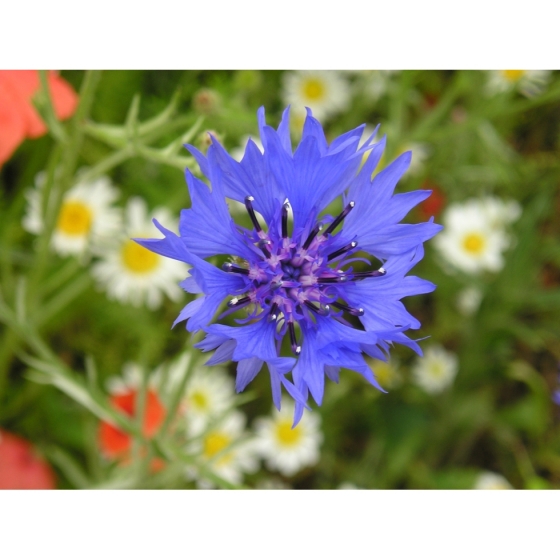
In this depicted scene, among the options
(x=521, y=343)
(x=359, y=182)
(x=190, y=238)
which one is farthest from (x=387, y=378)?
(x=190, y=238)

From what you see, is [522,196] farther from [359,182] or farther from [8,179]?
[8,179]

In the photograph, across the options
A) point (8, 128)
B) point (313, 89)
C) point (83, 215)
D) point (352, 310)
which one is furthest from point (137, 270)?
point (352, 310)

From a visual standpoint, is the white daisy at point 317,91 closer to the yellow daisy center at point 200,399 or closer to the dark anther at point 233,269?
the yellow daisy center at point 200,399

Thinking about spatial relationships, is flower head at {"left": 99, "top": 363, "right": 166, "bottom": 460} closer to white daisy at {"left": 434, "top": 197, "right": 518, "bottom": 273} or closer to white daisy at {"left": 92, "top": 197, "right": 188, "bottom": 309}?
white daisy at {"left": 92, "top": 197, "right": 188, "bottom": 309}

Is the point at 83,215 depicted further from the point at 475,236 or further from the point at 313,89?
the point at 475,236

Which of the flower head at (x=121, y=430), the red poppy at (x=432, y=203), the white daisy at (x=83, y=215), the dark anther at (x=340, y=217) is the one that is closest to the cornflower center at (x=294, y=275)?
the dark anther at (x=340, y=217)

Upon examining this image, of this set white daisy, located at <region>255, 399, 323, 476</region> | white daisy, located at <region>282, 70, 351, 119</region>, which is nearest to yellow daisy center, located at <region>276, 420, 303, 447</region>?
white daisy, located at <region>255, 399, 323, 476</region>
